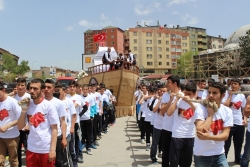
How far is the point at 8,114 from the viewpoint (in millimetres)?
4629

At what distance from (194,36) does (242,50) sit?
57.5 meters

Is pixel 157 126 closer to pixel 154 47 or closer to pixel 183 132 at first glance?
pixel 183 132

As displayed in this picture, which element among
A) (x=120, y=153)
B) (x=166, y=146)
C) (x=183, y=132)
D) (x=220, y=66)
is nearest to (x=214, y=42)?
(x=220, y=66)

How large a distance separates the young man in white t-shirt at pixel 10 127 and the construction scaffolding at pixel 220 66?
1435 inches

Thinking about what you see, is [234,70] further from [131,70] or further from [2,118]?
[2,118]

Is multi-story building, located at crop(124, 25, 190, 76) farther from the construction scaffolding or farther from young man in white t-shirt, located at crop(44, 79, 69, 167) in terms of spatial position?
young man in white t-shirt, located at crop(44, 79, 69, 167)

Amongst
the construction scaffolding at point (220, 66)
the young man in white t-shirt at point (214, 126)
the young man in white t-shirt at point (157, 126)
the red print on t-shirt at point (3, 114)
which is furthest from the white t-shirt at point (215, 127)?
the construction scaffolding at point (220, 66)

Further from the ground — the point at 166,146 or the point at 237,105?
the point at 237,105

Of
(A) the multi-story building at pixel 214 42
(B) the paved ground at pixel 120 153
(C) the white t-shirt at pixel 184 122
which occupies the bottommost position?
(B) the paved ground at pixel 120 153

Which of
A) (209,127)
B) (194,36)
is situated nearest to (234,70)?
(209,127)

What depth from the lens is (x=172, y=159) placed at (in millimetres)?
4285

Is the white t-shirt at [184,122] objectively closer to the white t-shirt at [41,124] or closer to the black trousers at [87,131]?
the white t-shirt at [41,124]

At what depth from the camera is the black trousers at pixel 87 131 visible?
22.8 feet

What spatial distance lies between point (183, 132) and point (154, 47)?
76.5 meters
